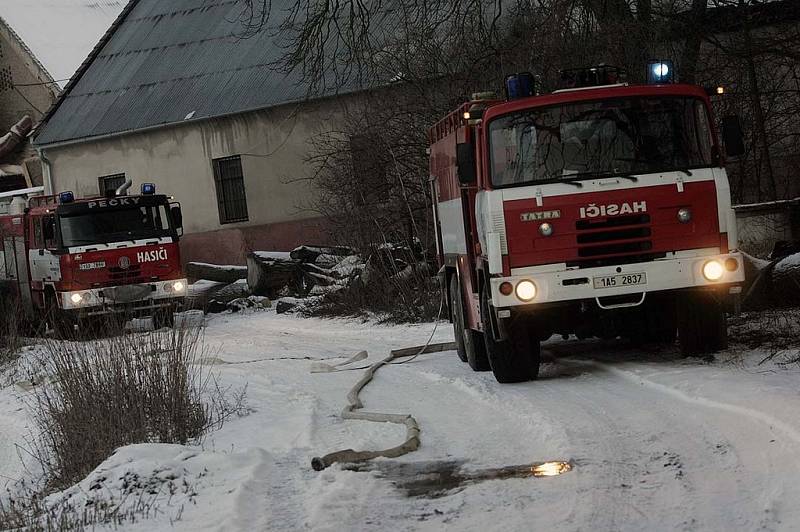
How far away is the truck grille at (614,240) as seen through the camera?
1095 centimetres

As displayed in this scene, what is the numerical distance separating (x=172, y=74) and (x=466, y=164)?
28664 mm

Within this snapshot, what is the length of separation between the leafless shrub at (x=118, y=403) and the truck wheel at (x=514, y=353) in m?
2.80

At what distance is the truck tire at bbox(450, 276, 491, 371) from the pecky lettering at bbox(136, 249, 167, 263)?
10525 mm

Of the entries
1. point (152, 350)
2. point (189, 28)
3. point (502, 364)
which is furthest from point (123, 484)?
point (189, 28)

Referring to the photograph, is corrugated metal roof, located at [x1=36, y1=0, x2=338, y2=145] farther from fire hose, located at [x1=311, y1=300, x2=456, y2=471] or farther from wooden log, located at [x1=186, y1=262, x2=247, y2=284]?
fire hose, located at [x1=311, y1=300, x2=456, y2=471]

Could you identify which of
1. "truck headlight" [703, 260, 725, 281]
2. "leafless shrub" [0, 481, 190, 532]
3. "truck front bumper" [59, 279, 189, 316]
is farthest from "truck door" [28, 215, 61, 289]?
"leafless shrub" [0, 481, 190, 532]

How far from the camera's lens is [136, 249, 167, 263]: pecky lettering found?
23094 millimetres

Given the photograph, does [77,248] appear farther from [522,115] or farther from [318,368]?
[522,115]

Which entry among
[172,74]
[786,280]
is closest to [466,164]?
[786,280]

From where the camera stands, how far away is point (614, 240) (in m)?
11.0

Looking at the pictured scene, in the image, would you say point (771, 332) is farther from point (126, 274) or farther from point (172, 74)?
point (172, 74)

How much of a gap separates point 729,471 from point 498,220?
4245 mm

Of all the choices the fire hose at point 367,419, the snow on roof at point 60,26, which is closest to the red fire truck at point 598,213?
the fire hose at point 367,419

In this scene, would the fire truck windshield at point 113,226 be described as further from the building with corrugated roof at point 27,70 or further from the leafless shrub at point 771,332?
the building with corrugated roof at point 27,70
